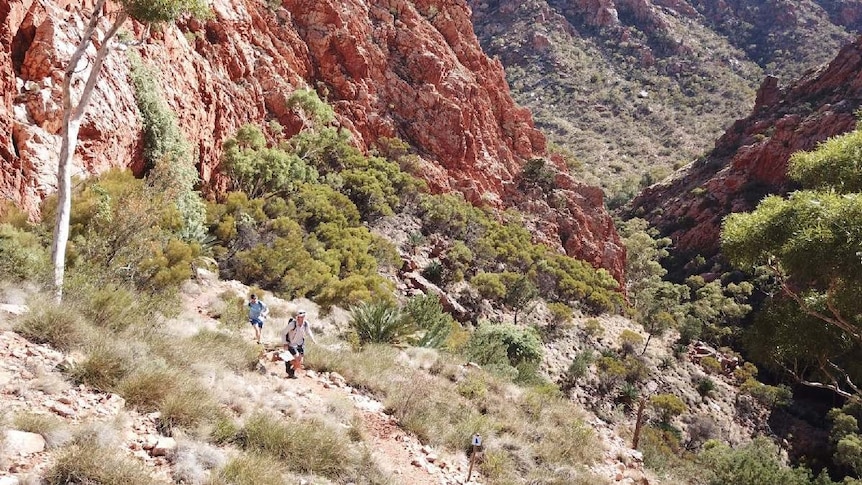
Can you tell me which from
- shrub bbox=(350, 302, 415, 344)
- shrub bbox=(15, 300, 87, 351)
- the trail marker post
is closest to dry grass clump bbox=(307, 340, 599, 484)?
the trail marker post

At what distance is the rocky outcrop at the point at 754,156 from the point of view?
5284cm

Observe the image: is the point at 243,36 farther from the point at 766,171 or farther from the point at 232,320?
the point at 766,171

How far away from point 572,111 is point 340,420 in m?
76.6

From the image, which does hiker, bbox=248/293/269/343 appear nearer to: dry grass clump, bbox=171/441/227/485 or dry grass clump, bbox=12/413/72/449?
dry grass clump, bbox=171/441/227/485

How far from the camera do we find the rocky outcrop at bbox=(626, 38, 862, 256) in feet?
173

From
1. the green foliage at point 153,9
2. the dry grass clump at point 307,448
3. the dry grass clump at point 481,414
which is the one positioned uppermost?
the green foliage at point 153,9

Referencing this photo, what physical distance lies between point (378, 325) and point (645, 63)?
9285 cm

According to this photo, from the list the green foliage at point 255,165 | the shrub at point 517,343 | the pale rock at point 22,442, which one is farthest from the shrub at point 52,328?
the shrub at point 517,343

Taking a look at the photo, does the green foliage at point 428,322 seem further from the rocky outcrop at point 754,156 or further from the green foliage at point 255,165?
the rocky outcrop at point 754,156

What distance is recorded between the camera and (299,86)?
27.8 m

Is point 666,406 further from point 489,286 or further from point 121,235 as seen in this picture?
point 121,235

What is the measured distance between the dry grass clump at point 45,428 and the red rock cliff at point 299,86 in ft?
24.5

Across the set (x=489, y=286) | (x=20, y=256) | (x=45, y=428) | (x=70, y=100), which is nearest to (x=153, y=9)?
(x=70, y=100)

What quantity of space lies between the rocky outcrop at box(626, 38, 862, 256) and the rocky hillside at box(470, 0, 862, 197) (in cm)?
693
